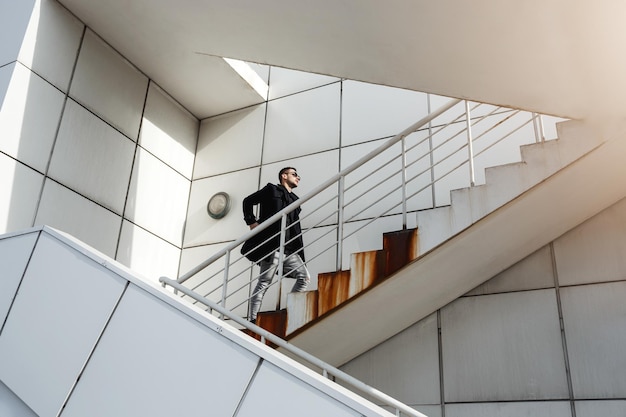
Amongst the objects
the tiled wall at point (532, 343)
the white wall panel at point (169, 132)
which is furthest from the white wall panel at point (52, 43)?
the tiled wall at point (532, 343)

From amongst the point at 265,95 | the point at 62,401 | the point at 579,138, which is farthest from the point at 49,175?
the point at 579,138

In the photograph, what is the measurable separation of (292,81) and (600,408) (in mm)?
5694

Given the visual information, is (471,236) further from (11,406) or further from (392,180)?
(11,406)

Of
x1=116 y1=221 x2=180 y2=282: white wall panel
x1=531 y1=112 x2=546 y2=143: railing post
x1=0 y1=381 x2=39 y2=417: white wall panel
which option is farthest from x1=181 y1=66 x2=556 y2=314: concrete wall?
x1=0 y1=381 x2=39 y2=417: white wall panel

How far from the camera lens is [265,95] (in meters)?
8.56

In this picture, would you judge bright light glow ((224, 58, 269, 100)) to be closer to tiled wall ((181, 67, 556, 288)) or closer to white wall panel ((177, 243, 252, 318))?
tiled wall ((181, 67, 556, 288))

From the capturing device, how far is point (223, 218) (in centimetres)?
802

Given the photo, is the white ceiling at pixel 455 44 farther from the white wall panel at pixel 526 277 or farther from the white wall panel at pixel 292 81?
the white wall panel at pixel 292 81

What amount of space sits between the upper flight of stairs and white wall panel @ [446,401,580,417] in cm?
104

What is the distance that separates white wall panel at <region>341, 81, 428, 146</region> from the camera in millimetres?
7270

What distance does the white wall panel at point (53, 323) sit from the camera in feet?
10.4

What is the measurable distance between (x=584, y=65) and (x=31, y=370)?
4145 millimetres

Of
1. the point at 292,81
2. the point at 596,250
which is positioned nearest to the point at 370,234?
the point at 596,250

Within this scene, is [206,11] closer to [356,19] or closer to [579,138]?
[356,19]
